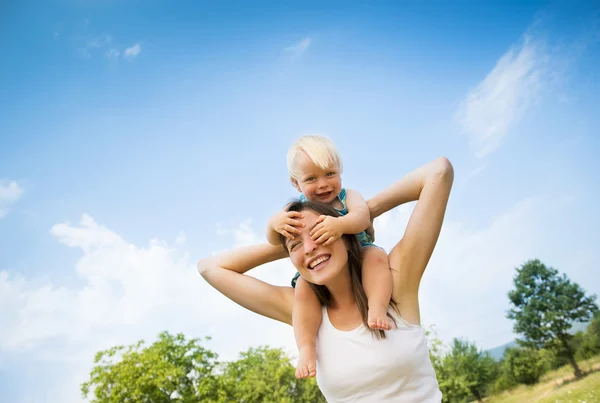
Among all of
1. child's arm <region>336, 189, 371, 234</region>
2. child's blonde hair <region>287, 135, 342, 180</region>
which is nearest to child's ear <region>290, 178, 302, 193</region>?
child's blonde hair <region>287, 135, 342, 180</region>

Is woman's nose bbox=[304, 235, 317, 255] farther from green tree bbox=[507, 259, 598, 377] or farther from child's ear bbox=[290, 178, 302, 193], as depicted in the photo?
green tree bbox=[507, 259, 598, 377]

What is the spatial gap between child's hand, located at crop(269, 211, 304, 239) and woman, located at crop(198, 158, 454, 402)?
0.04 metres

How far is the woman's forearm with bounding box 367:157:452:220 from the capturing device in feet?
8.66

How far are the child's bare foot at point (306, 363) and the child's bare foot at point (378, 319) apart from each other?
39 centimetres

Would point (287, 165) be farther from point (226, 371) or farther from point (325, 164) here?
point (226, 371)

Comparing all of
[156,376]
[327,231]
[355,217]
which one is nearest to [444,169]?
[355,217]

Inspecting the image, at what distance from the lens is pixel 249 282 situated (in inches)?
115

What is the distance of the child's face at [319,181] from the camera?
3127 mm

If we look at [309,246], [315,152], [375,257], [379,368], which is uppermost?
[315,152]

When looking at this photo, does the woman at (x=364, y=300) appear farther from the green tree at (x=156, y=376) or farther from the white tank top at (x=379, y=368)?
the green tree at (x=156, y=376)

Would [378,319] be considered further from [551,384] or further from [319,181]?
[551,384]

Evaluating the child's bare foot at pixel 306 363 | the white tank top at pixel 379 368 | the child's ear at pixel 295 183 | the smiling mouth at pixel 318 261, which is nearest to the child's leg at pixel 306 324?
the child's bare foot at pixel 306 363

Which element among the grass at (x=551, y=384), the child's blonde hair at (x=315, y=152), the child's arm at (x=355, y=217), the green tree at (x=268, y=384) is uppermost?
the green tree at (x=268, y=384)

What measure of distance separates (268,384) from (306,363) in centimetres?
2425
